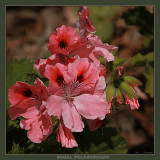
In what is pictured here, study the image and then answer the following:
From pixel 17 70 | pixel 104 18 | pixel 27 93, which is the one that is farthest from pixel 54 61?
pixel 104 18

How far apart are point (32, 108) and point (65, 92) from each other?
0.65ft

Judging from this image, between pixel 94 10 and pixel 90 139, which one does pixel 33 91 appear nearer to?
pixel 90 139

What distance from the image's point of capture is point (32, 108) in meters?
1.31

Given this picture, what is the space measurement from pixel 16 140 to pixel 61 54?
910mm

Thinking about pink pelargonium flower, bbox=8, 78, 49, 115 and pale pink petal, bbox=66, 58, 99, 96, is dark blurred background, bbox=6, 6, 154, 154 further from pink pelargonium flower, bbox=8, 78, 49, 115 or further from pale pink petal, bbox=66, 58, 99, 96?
pink pelargonium flower, bbox=8, 78, 49, 115

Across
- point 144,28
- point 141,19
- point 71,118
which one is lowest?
point 71,118

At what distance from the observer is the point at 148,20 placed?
104 inches

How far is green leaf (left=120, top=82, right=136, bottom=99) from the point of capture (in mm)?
1382

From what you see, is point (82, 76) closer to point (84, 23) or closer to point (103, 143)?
point (84, 23)

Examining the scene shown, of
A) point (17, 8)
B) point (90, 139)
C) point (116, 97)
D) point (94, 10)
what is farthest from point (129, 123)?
point (17, 8)

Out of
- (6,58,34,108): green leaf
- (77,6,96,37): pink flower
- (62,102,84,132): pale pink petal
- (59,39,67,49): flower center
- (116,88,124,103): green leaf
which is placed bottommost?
(62,102,84,132): pale pink petal

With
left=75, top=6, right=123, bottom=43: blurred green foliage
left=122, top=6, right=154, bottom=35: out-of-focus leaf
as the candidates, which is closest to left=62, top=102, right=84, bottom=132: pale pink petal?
left=122, top=6, right=154, bottom=35: out-of-focus leaf

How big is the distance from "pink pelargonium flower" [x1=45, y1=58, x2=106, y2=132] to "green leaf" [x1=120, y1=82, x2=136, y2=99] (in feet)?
0.65

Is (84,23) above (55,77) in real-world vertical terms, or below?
above
